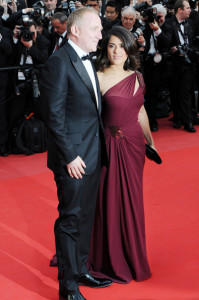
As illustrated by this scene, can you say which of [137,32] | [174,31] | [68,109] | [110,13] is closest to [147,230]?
[68,109]

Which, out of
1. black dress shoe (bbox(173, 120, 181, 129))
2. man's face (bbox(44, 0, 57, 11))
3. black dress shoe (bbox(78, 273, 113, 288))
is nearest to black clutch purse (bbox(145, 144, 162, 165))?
black dress shoe (bbox(78, 273, 113, 288))

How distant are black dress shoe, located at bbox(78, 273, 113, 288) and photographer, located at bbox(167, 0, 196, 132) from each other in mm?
Result: 4227

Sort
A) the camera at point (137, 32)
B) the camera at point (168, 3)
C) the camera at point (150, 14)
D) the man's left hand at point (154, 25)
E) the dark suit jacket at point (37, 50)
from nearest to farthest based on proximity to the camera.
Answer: the dark suit jacket at point (37, 50) < the camera at point (137, 32) < the camera at point (150, 14) < the man's left hand at point (154, 25) < the camera at point (168, 3)

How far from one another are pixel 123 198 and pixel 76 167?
0.56m

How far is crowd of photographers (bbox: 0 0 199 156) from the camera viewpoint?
19.9ft

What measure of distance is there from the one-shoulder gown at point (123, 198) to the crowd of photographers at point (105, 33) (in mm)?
3018

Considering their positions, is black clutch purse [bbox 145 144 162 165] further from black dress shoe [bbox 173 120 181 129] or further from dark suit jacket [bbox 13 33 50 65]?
black dress shoe [bbox 173 120 181 129]

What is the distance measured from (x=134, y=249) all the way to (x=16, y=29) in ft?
11.9

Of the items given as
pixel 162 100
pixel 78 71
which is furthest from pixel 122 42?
pixel 162 100

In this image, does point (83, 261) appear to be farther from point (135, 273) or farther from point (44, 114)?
point (44, 114)

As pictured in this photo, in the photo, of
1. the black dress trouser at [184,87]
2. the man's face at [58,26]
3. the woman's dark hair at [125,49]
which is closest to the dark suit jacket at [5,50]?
the man's face at [58,26]

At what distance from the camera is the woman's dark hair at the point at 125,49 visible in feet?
10.1

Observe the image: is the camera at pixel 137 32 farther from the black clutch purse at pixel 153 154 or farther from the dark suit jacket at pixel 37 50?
the black clutch purse at pixel 153 154

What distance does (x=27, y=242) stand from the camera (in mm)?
3715
